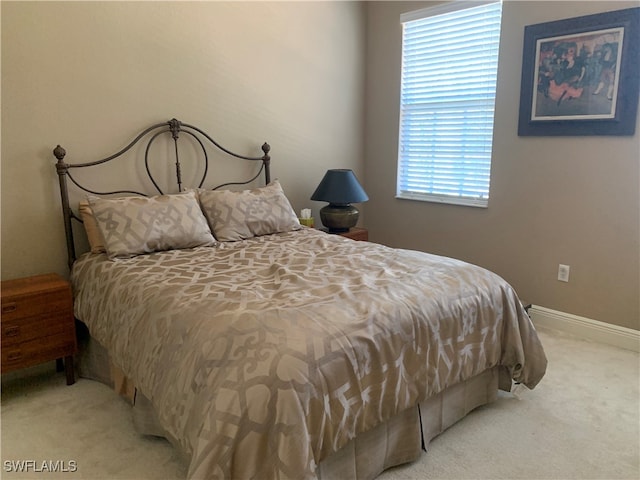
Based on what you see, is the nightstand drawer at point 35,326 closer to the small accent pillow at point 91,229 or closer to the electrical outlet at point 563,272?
the small accent pillow at point 91,229

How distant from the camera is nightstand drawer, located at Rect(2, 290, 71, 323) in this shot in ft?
7.35

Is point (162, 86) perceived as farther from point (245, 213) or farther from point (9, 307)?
point (9, 307)

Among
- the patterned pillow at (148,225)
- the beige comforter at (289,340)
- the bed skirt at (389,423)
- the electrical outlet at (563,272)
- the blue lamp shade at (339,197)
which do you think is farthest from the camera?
the blue lamp shade at (339,197)

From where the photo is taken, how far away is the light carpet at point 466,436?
1836 millimetres

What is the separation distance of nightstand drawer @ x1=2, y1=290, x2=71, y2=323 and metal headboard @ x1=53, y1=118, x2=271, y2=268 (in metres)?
0.40

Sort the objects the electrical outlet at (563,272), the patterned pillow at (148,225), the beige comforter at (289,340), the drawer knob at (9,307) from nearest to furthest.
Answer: the beige comforter at (289,340)
the drawer knob at (9,307)
the patterned pillow at (148,225)
the electrical outlet at (563,272)

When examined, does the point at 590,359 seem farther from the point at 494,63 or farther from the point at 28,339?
the point at 28,339

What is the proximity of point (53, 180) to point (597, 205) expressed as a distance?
3379mm

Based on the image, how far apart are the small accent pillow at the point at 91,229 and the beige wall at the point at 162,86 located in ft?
0.61

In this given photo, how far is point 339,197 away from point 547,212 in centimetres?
150

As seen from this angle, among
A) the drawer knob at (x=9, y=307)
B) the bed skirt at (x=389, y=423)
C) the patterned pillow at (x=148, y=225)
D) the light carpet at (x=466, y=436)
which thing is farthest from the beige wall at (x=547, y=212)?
the drawer knob at (x=9, y=307)

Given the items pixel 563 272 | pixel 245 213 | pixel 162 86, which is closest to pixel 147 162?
pixel 162 86

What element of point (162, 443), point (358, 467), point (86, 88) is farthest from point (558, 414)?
point (86, 88)

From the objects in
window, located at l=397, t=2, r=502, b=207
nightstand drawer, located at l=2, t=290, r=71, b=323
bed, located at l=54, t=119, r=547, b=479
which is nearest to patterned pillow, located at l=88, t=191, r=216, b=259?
bed, located at l=54, t=119, r=547, b=479
